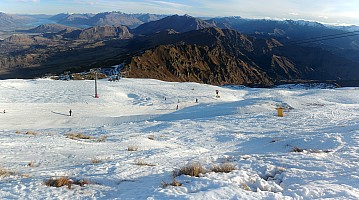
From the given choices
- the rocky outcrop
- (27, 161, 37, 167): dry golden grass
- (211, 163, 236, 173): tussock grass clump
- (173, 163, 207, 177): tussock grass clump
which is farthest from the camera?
the rocky outcrop

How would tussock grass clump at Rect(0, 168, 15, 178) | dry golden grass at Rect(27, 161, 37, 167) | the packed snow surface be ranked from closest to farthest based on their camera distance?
the packed snow surface < tussock grass clump at Rect(0, 168, 15, 178) < dry golden grass at Rect(27, 161, 37, 167)

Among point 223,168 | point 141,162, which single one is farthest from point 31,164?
point 223,168

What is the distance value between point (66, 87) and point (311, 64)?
6053 inches

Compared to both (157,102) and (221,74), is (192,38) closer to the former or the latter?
(221,74)

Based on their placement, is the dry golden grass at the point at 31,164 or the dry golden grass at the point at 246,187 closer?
the dry golden grass at the point at 246,187

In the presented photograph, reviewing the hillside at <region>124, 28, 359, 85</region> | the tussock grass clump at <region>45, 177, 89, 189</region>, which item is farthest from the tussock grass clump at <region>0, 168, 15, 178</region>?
the hillside at <region>124, 28, 359, 85</region>

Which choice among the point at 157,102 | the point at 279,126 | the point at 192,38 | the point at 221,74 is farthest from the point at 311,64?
the point at 279,126

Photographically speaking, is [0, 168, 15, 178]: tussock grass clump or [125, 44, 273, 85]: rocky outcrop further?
[125, 44, 273, 85]: rocky outcrop

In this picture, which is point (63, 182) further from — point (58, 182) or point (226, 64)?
point (226, 64)

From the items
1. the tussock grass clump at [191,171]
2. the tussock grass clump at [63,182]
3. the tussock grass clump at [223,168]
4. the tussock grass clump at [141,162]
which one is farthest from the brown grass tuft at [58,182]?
the tussock grass clump at [223,168]

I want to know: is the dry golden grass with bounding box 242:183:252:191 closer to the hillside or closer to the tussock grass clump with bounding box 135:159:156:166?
the tussock grass clump with bounding box 135:159:156:166

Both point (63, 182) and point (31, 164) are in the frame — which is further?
point (31, 164)

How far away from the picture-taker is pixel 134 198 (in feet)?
20.3

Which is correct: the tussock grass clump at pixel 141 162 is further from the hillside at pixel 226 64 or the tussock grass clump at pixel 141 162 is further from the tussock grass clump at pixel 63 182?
the hillside at pixel 226 64
